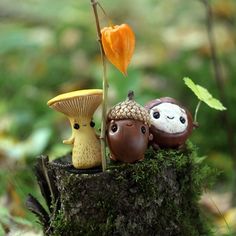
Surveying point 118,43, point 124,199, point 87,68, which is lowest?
point 124,199

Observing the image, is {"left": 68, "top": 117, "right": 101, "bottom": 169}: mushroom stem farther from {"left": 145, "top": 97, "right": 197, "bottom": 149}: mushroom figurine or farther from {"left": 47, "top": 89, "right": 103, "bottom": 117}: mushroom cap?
{"left": 145, "top": 97, "right": 197, "bottom": 149}: mushroom figurine

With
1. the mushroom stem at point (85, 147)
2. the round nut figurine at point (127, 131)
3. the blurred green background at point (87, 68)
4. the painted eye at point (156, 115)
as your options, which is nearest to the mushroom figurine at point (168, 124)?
the painted eye at point (156, 115)

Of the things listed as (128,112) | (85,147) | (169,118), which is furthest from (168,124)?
(85,147)

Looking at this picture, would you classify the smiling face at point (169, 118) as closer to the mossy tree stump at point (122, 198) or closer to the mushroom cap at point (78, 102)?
the mossy tree stump at point (122, 198)

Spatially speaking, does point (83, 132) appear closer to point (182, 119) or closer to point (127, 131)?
point (127, 131)

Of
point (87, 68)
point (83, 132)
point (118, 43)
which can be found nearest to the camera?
point (118, 43)

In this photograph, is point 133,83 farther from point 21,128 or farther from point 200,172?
point 200,172
